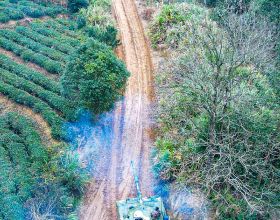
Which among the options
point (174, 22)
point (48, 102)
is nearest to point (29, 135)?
point (48, 102)

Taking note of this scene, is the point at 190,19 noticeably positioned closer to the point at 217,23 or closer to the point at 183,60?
the point at 217,23

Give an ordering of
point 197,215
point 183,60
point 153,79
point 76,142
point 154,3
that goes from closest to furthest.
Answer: point 197,215
point 76,142
point 183,60
point 153,79
point 154,3

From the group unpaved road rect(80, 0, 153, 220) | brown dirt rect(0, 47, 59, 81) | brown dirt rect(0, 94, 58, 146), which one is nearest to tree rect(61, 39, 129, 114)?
unpaved road rect(80, 0, 153, 220)

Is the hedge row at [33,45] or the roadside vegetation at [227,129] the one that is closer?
the roadside vegetation at [227,129]

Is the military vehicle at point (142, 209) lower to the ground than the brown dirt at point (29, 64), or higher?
lower

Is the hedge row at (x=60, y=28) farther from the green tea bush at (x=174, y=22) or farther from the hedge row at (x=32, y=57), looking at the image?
the green tea bush at (x=174, y=22)

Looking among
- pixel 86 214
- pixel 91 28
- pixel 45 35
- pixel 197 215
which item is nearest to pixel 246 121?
pixel 197 215

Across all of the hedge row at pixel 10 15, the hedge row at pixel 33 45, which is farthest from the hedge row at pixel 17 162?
the hedge row at pixel 10 15
